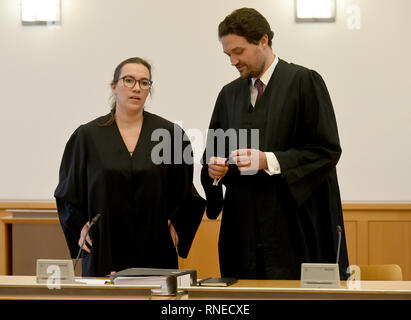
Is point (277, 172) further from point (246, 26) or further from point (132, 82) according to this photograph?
point (132, 82)

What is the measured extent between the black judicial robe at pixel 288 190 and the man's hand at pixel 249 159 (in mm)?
98

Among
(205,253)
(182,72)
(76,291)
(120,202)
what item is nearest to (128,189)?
(120,202)

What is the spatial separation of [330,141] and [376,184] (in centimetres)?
235

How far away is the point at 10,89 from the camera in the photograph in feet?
17.2

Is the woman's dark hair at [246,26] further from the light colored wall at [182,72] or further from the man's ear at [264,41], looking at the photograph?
the light colored wall at [182,72]

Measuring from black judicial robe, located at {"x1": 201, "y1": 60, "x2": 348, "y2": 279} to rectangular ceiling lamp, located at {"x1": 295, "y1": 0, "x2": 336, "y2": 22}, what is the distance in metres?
2.14

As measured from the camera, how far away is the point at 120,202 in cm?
329

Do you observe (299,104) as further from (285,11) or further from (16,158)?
(16,158)

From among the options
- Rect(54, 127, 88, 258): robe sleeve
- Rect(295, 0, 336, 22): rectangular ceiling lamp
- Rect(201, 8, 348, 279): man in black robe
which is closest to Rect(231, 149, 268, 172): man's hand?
Rect(201, 8, 348, 279): man in black robe

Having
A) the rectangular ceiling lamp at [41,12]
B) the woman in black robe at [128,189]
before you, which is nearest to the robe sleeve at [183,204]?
the woman in black robe at [128,189]

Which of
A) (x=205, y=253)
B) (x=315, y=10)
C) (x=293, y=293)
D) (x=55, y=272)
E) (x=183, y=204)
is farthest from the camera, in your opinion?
(x=315, y=10)

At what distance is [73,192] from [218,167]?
889 mm

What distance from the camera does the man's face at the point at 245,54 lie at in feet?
9.67

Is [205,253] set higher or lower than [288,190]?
lower
